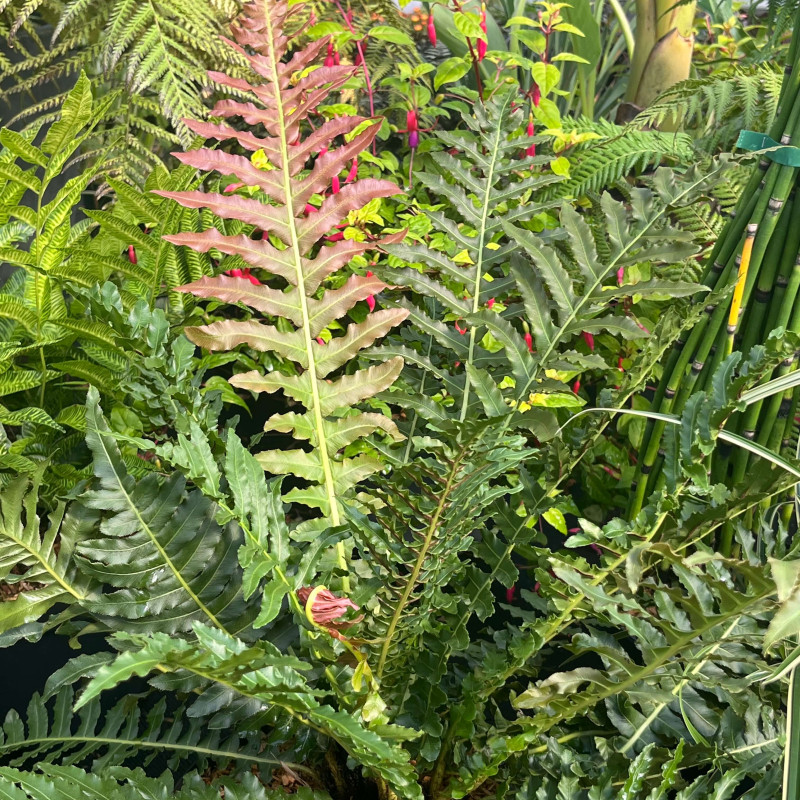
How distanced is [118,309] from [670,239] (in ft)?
1.49

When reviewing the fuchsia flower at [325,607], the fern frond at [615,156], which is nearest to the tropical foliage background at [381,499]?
the fuchsia flower at [325,607]

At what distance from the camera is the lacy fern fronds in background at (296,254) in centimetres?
58

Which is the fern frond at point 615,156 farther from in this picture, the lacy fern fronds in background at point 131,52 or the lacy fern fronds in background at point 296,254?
the lacy fern fronds in background at point 131,52

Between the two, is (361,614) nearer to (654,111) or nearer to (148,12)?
(654,111)

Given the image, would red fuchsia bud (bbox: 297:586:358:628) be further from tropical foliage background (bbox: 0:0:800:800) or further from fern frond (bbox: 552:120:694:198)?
fern frond (bbox: 552:120:694:198)

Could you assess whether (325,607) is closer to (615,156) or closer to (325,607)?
(325,607)

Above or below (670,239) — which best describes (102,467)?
below

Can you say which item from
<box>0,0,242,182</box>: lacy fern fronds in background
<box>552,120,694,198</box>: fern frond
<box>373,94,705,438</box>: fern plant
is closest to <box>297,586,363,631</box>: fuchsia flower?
<box>373,94,705,438</box>: fern plant

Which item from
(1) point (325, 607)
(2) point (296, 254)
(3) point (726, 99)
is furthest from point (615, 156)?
(1) point (325, 607)

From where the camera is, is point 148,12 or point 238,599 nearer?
point 238,599

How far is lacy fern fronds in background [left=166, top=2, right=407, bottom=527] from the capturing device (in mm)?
584

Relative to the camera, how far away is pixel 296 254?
24.3 inches

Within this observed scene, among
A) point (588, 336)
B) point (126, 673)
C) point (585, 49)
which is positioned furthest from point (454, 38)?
point (126, 673)

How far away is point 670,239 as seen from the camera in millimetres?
606
